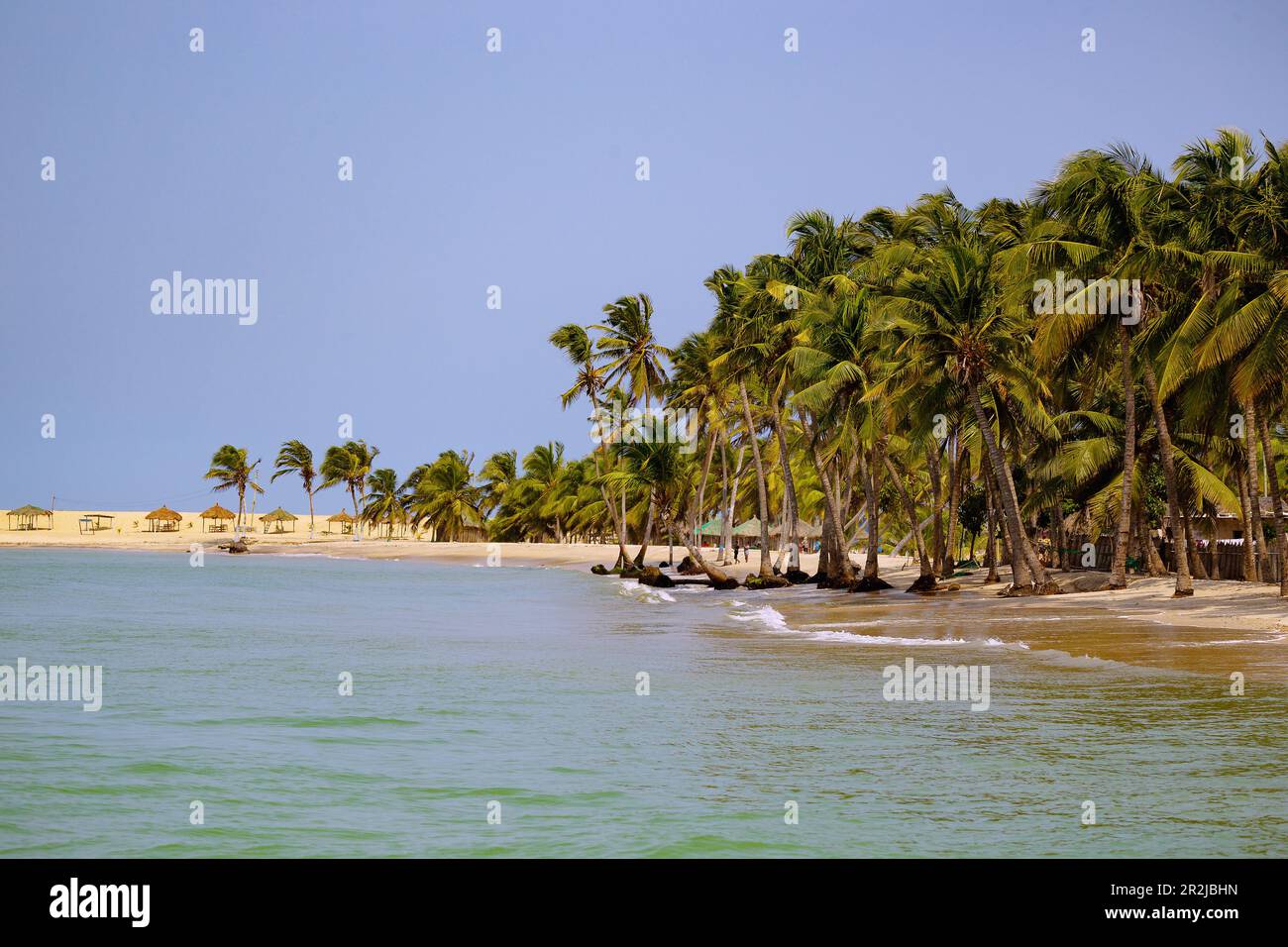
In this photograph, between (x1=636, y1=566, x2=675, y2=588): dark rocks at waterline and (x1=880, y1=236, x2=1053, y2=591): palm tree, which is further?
(x1=636, y1=566, x2=675, y2=588): dark rocks at waterline

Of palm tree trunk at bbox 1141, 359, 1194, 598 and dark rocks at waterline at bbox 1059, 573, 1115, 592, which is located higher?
palm tree trunk at bbox 1141, 359, 1194, 598

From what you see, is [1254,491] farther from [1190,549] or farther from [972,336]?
[1190,549]

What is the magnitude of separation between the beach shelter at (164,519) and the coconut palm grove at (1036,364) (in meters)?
96.1

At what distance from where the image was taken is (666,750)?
10.8 metres

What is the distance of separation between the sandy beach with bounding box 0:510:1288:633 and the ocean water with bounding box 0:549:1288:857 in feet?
8.36

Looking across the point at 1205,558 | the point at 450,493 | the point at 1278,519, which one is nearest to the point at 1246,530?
the point at 1278,519

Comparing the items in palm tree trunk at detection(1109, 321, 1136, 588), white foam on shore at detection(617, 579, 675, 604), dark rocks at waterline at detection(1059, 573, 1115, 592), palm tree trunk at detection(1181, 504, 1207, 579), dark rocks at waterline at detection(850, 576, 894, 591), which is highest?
palm tree trunk at detection(1109, 321, 1136, 588)

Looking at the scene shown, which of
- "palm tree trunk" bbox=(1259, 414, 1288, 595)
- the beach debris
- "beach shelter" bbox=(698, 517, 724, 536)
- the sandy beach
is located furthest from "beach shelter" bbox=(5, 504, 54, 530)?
"palm tree trunk" bbox=(1259, 414, 1288, 595)

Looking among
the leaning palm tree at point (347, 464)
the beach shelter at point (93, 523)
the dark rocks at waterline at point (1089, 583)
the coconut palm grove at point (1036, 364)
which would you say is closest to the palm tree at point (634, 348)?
the coconut palm grove at point (1036, 364)

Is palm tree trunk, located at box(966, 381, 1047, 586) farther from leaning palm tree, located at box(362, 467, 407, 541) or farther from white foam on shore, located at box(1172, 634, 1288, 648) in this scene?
leaning palm tree, located at box(362, 467, 407, 541)

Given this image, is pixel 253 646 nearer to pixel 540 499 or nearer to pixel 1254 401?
pixel 1254 401

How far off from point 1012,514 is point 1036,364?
4.50m

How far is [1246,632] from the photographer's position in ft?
63.8

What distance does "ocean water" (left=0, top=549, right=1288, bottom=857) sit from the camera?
7891 millimetres
